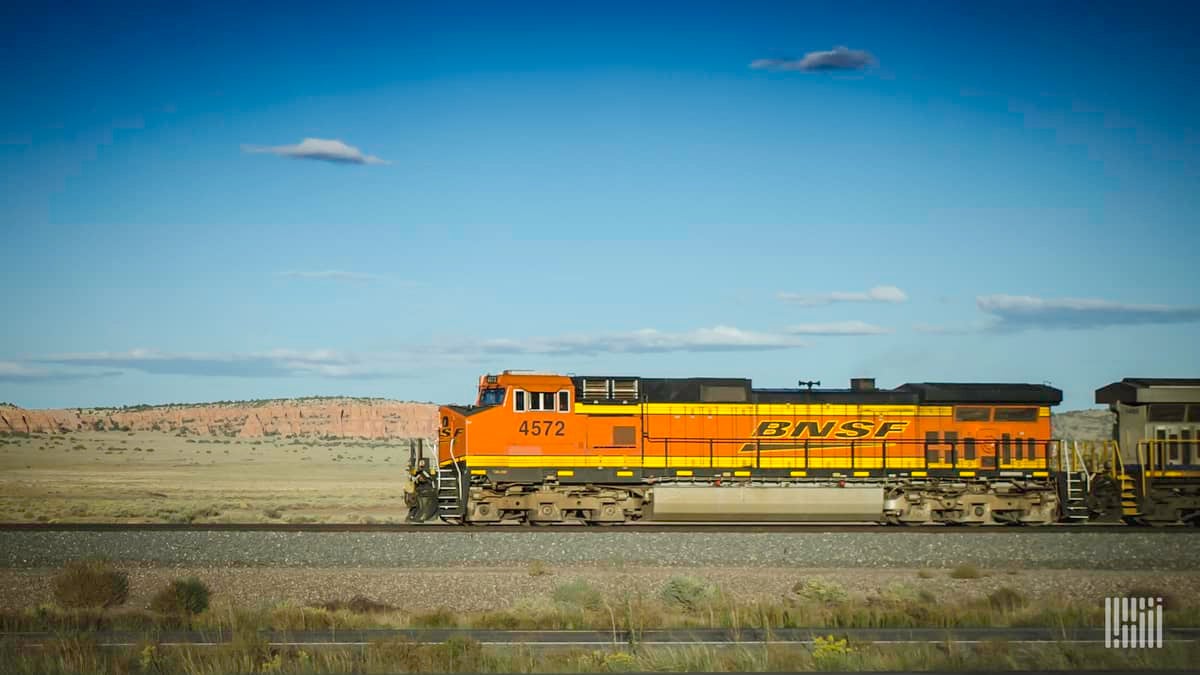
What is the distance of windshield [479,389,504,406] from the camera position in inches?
926

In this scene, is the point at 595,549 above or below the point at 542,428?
below

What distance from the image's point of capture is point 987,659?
10.7 m

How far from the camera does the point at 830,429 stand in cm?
2428

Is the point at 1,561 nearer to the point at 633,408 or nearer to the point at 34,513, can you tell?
the point at 633,408

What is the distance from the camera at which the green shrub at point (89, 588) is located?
661 inches

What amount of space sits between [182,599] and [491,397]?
28.4 feet

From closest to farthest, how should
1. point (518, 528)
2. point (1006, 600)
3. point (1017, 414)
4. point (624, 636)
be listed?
1. point (624, 636)
2. point (1006, 600)
3. point (518, 528)
4. point (1017, 414)

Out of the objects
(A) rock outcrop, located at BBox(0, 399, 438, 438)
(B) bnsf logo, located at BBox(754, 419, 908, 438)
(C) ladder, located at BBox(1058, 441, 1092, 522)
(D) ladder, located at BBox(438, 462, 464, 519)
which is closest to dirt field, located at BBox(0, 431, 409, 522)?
(A) rock outcrop, located at BBox(0, 399, 438, 438)

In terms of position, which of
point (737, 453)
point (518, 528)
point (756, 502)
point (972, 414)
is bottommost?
point (518, 528)

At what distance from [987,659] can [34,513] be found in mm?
30810

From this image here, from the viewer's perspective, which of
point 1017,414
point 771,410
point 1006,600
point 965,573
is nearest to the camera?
point 1006,600

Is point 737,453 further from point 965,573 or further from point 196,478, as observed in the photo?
point 196,478

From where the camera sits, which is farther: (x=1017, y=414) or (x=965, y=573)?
(x=1017, y=414)

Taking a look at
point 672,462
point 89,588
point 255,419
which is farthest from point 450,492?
point 255,419
